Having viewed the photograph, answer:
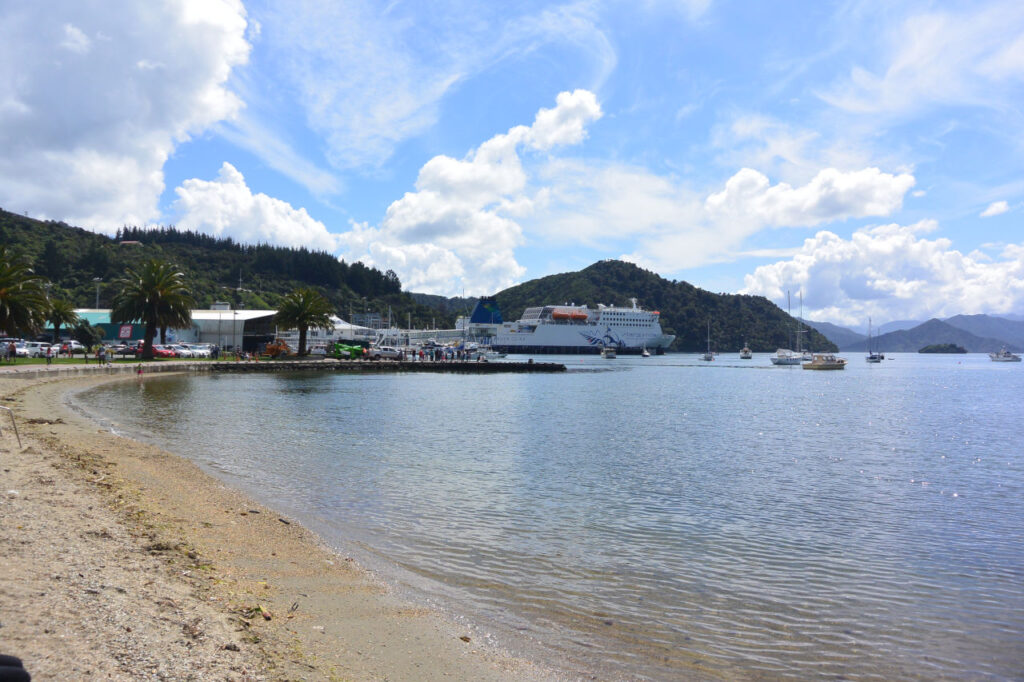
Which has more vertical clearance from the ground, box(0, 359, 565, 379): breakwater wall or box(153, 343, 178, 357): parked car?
box(153, 343, 178, 357): parked car

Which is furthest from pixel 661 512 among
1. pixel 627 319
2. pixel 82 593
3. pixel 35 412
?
pixel 627 319

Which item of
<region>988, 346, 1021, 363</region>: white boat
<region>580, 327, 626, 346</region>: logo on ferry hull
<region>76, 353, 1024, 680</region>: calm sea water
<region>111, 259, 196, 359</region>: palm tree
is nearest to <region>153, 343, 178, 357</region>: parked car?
<region>111, 259, 196, 359</region>: palm tree

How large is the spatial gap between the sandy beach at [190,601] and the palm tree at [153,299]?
47.3m

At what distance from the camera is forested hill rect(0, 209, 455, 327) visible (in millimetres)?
115688

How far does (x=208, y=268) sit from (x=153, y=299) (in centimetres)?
12413

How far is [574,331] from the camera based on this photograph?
143 meters

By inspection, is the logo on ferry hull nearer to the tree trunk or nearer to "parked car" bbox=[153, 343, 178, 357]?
"parked car" bbox=[153, 343, 178, 357]

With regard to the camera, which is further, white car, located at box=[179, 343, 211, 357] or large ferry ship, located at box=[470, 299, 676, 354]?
large ferry ship, located at box=[470, 299, 676, 354]

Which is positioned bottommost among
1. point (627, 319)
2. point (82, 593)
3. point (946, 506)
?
point (946, 506)

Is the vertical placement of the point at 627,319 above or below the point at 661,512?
above

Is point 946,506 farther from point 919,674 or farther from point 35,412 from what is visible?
point 35,412

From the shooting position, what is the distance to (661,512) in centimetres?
1169

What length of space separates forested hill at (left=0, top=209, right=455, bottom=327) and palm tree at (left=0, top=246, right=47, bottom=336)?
7214 centimetres

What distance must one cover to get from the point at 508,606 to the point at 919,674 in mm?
3982
